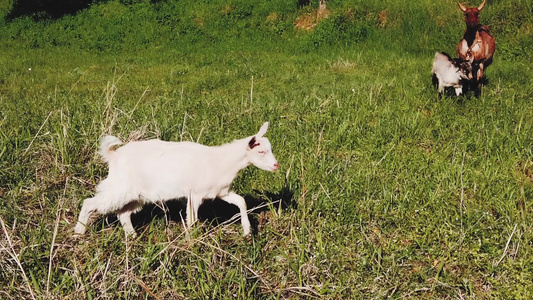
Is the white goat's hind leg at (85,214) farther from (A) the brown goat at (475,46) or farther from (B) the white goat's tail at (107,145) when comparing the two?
(A) the brown goat at (475,46)

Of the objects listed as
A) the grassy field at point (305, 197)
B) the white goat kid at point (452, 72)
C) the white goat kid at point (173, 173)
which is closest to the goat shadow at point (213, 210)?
the grassy field at point (305, 197)

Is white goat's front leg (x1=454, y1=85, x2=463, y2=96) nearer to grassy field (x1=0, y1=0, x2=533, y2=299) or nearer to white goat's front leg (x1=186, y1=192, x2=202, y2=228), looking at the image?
grassy field (x1=0, y1=0, x2=533, y2=299)

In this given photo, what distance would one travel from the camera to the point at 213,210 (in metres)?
4.13

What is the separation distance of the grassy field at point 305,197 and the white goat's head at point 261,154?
1.67ft

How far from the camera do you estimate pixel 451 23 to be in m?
11.8

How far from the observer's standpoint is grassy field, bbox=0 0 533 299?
324cm

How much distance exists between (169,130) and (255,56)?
295 inches

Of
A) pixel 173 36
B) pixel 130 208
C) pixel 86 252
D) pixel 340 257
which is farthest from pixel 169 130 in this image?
pixel 173 36

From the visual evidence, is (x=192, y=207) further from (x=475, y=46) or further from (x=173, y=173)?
(x=475, y=46)

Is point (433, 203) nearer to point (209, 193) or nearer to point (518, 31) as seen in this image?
point (209, 193)

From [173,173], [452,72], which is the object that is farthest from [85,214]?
[452,72]

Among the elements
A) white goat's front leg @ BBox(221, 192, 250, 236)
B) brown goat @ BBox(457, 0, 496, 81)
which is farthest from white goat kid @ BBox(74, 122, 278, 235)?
brown goat @ BBox(457, 0, 496, 81)

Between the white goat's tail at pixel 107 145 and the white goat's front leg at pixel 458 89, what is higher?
the white goat's tail at pixel 107 145

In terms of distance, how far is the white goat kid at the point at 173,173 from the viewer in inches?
131
